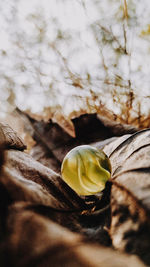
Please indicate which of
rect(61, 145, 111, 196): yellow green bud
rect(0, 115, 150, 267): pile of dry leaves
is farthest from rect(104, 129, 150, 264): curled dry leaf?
rect(61, 145, 111, 196): yellow green bud

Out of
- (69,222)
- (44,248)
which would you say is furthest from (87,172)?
(44,248)

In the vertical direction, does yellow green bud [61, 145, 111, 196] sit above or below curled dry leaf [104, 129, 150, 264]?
below

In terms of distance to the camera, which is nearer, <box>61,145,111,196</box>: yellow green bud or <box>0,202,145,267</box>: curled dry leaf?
<box>0,202,145,267</box>: curled dry leaf

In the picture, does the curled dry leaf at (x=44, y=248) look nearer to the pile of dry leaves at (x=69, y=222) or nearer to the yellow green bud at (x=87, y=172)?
the pile of dry leaves at (x=69, y=222)

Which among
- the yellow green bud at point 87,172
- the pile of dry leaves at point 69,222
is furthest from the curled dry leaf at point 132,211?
the yellow green bud at point 87,172

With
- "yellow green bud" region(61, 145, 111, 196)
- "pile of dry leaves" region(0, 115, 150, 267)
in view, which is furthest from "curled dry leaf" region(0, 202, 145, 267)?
"yellow green bud" region(61, 145, 111, 196)

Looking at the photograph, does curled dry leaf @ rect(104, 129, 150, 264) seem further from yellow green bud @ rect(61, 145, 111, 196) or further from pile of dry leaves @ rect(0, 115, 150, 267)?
yellow green bud @ rect(61, 145, 111, 196)

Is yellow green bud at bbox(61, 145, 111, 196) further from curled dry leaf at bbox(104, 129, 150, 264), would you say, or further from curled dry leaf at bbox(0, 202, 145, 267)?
curled dry leaf at bbox(0, 202, 145, 267)

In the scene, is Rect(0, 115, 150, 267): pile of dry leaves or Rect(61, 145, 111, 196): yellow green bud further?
Rect(61, 145, 111, 196): yellow green bud
